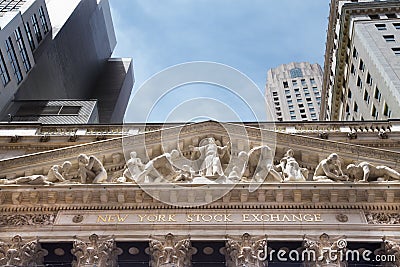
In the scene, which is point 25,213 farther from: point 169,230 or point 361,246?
point 361,246

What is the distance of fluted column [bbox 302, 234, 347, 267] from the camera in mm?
20875

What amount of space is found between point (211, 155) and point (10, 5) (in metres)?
46.0

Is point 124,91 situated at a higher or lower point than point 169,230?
higher

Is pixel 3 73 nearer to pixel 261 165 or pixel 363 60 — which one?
pixel 261 165

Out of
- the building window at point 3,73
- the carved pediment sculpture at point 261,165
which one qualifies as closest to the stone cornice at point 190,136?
the carved pediment sculpture at point 261,165

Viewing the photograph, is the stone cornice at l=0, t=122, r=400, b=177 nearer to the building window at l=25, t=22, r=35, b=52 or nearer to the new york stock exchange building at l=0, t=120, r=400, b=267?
the new york stock exchange building at l=0, t=120, r=400, b=267

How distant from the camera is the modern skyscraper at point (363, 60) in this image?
173 ft

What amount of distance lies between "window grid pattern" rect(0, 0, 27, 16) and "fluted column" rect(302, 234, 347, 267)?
49.5m

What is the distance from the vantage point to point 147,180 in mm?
24766

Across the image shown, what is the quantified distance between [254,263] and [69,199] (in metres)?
9.15

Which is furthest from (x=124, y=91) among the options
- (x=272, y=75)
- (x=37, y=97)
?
(x=272, y=75)

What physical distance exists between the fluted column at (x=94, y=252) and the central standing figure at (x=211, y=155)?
582 centimetres

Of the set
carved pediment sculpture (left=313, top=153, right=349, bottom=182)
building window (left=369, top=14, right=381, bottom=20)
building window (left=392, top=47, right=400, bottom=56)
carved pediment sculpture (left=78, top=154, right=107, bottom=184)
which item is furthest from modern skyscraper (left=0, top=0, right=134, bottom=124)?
building window (left=369, top=14, right=381, bottom=20)

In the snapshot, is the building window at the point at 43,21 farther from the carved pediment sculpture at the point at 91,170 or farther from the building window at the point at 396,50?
the carved pediment sculpture at the point at 91,170
